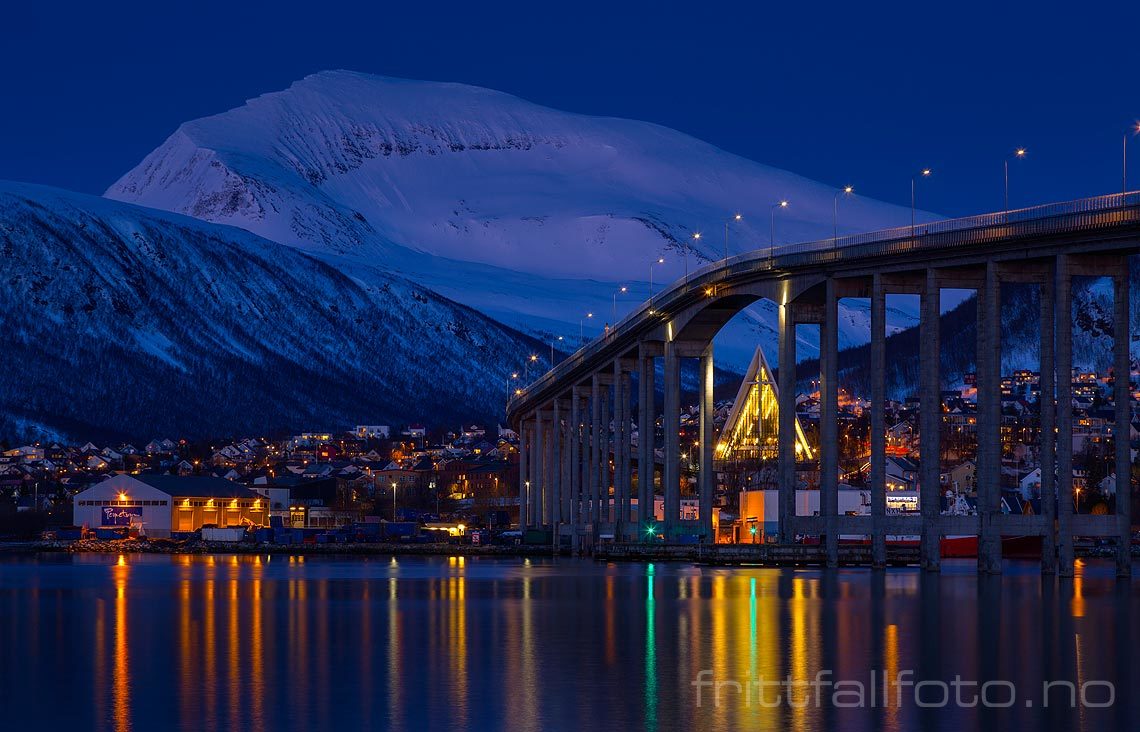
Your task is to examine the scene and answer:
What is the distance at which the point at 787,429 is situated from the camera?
4023 inches

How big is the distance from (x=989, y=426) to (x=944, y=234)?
8.54 metres

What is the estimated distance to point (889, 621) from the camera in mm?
54312

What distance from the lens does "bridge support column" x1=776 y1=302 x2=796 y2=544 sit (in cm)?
9994

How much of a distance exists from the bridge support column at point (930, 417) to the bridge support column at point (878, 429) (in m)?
2.41

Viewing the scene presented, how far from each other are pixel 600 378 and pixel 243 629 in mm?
107510

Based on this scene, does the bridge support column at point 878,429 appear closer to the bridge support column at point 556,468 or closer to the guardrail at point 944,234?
the guardrail at point 944,234

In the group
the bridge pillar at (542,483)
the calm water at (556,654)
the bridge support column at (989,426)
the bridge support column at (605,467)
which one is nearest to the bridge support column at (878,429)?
the bridge support column at (989,426)

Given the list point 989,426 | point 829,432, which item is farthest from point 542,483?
point 989,426

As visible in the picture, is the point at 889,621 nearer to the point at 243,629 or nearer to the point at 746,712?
the point at 243,629

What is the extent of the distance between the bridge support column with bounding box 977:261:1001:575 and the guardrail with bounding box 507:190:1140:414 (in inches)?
94.6

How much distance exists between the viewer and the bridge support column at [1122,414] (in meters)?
77.9

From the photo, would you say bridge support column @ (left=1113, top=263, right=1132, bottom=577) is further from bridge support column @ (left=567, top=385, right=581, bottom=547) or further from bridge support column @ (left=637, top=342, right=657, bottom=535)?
bridge support column @ (left=567, top=385, right=581, bottom=547)

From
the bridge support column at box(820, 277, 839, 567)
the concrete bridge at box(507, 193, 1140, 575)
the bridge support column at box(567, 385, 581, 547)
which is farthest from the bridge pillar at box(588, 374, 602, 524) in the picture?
the bridge support column at box(820, 277, 839, 567)

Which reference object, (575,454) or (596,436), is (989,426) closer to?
(596,436)
